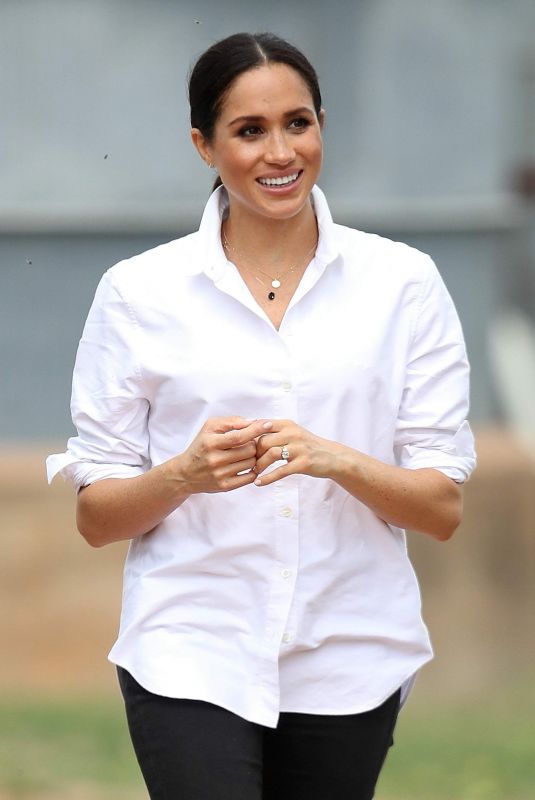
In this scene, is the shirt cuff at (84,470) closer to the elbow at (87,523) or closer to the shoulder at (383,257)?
the elbow at (87,523)

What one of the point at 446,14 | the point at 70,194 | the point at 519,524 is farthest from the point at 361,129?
the point at 519,524

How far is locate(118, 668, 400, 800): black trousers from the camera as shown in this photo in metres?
2.37

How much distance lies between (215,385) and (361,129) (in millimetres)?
3175

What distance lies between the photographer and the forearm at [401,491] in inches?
92.4

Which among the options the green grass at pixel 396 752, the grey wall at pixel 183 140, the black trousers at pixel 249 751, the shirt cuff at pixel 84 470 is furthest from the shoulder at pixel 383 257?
the grey wall at pixel 183 140

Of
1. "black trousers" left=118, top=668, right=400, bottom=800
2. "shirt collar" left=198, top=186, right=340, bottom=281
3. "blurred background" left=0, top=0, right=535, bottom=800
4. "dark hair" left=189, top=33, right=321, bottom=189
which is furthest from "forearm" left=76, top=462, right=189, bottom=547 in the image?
"blurred background" left=0, top=0, right=535, bottom=800

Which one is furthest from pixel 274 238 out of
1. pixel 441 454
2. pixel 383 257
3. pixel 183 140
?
pixel 183 140

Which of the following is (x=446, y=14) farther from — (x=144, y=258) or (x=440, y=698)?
(x=144, y=258)

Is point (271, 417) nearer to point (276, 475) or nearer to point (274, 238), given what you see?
point (276, 475)

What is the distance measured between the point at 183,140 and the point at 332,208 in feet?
1.71

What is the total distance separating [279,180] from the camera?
246 centimetres

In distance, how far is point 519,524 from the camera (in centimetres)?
557

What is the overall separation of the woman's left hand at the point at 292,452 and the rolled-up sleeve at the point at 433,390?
0.76 ft

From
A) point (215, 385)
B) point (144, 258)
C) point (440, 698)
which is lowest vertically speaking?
point (440, 698)
